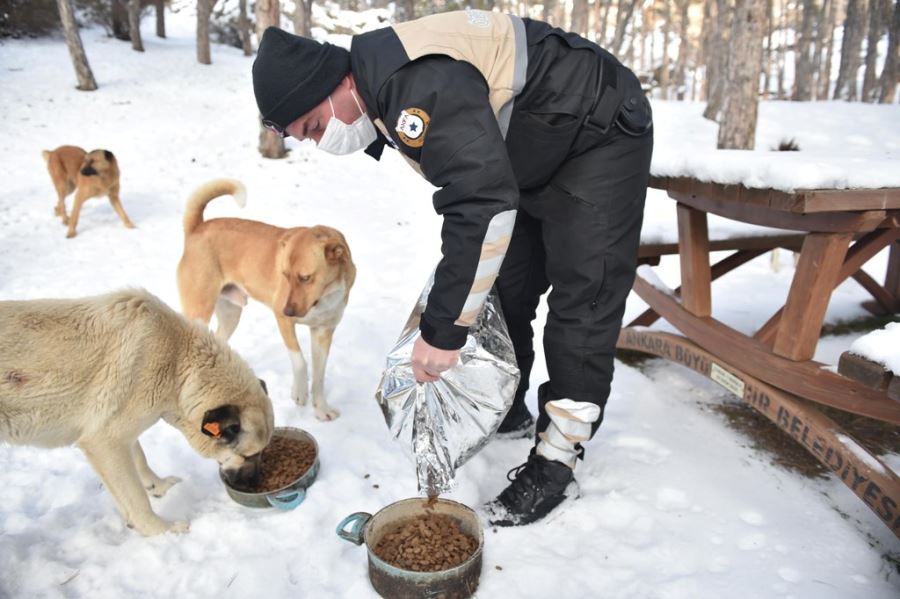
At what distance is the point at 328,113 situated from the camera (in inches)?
73.8

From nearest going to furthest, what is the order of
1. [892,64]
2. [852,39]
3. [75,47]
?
[75,47], [892,64], [852,39]

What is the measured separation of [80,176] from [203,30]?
1320 centimetres

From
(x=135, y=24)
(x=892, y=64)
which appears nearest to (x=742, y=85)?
(x=892, y=64)

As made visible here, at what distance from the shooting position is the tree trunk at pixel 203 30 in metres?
17.7

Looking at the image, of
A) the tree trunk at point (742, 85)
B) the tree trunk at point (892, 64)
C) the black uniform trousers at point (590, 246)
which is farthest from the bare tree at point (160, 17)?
the tree trunk at point (892, 64)

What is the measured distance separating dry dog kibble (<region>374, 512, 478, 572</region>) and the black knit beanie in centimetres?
164

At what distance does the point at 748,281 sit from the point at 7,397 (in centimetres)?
627

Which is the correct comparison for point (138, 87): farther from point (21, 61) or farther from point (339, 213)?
point (339, 213)

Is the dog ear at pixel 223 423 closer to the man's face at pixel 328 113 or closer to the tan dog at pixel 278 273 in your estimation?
the tan dog at pixel 278 273

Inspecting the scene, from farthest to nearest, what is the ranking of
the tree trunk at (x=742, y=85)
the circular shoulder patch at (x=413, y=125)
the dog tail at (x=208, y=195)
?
1. the tree trunk at (x=742, y=85)
2. the dog tail at (x=208, y=195)
3. the circular shoulder patch at (x=413, y=125)

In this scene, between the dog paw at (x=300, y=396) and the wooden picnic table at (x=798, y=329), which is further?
the dog paw at (x=300, y=396)

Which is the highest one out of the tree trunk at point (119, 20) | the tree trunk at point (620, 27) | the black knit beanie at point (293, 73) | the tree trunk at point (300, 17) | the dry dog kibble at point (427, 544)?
the tree trunk at point (620, 27)

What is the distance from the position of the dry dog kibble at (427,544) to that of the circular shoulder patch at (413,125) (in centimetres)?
151

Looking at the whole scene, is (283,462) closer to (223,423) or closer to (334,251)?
(223,423)
